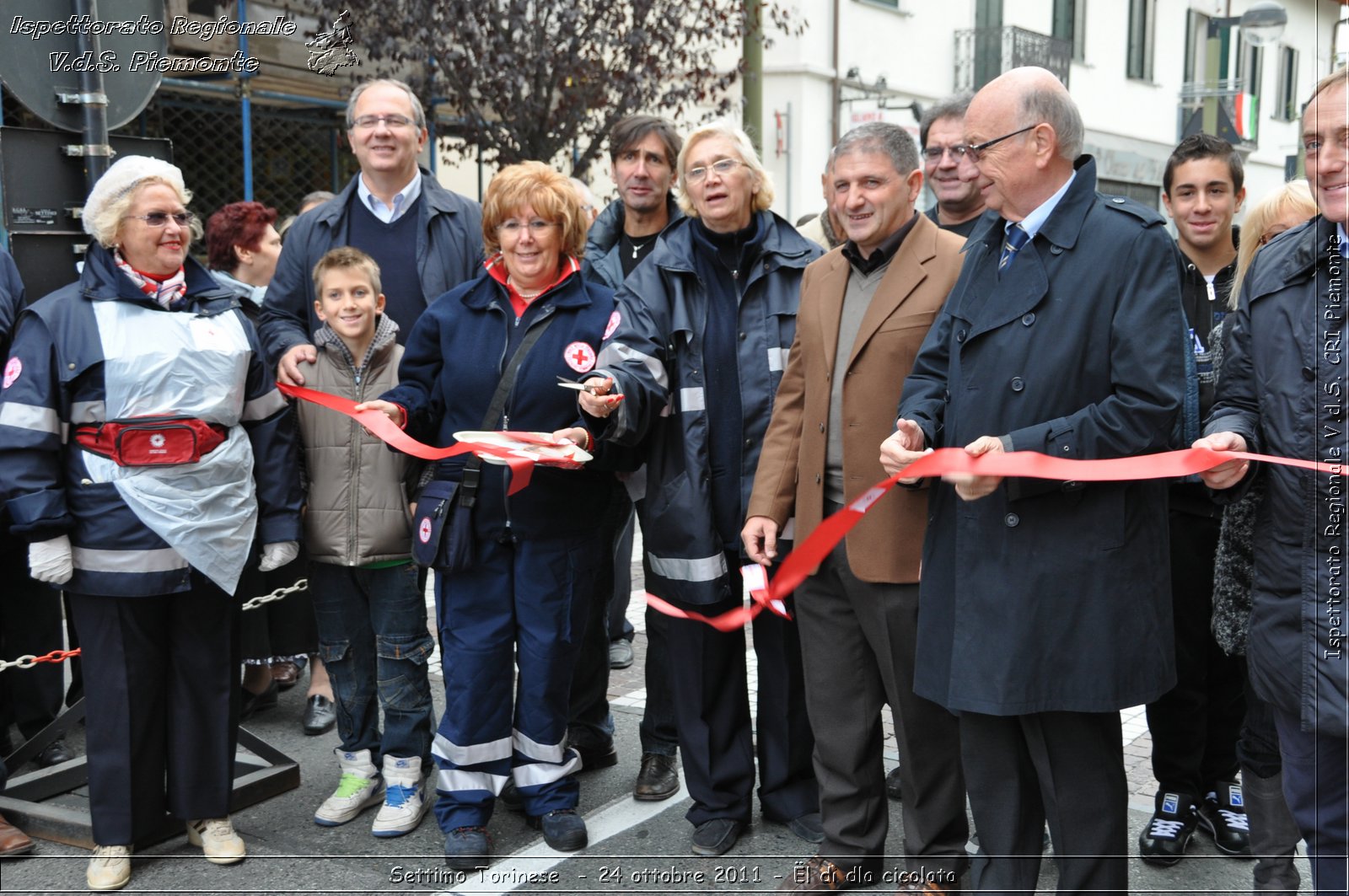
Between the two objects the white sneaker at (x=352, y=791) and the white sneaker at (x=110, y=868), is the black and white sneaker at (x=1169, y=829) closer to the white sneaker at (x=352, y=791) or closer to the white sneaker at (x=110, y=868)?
the white sneaker at (x=352, y=791)

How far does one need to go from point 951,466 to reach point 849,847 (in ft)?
5.04

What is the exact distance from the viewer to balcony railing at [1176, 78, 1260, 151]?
11156 millimetres

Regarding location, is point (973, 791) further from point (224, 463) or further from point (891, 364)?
point (224, 463)

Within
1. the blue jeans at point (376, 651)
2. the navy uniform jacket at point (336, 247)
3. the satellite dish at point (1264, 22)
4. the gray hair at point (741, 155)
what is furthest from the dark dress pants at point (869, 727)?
the satellite dish at point (1264, 22)

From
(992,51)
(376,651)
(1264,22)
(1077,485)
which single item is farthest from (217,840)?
(992,51)

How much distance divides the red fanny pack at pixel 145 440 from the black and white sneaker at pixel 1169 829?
11.1 ft

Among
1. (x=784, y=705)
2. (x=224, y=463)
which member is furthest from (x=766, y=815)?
(x=224, y=463)

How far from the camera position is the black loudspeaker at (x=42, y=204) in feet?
15.2

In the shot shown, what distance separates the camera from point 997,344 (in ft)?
10.4

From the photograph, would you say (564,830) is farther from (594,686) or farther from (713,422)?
(713,422)

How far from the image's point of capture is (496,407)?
417cm

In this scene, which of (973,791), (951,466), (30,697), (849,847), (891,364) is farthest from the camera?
(30,697)

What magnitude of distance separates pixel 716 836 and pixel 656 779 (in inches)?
22.1

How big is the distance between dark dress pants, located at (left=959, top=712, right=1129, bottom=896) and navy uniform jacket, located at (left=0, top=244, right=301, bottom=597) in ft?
8.48
